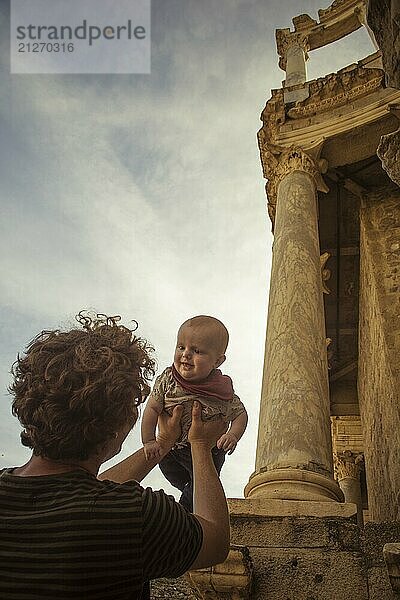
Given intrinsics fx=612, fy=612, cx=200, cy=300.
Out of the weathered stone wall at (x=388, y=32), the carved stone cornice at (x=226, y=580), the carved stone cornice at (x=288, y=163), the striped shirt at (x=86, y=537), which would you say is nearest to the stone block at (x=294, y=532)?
the carved stone cornice at (x=226, y=580)

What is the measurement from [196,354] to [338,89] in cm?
806

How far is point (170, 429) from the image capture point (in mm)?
2740

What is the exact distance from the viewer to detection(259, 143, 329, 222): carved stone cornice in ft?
31.7

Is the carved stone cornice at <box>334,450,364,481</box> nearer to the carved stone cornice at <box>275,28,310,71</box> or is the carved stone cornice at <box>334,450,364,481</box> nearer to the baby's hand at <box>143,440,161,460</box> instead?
the carved stone cornice at <box>275,28,310,71</box>

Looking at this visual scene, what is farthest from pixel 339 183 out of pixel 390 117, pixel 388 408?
pixel 388 408

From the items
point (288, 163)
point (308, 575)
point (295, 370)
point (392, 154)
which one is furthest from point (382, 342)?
point (392, 154)

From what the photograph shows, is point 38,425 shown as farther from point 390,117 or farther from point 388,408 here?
point 390,117

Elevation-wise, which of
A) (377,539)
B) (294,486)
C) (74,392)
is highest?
(74,392)

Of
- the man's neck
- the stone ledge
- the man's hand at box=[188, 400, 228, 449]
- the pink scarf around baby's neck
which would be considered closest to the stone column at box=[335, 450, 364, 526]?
the stone ledge

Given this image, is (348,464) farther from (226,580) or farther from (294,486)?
(226,580)

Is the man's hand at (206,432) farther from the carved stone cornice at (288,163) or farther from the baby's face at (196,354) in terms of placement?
the carved stone cornice at (288,163)

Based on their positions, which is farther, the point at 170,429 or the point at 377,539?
the point at 377,539

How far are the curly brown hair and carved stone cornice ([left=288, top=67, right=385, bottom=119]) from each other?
898 centimetres

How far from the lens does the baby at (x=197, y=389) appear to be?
3234 millimetres
